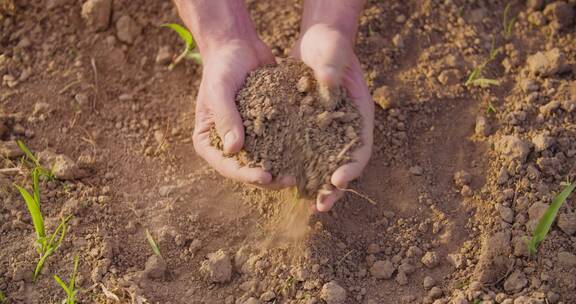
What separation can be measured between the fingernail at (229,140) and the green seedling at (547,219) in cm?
94

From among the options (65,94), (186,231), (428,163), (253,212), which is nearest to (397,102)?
(428,163)

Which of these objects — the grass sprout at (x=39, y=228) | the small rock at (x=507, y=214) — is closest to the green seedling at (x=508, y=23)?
the small rock at (x=507, y=214)

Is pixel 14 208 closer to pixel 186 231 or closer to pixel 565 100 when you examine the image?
pixel 186 231

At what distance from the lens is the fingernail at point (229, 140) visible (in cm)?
198

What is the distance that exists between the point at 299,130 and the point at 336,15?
49 cm

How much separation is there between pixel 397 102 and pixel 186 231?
89 cm

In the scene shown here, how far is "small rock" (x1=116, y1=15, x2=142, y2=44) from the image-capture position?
2676 mm

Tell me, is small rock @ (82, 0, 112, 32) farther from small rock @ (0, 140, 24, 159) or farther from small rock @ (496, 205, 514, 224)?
small rock @ (496, 205, 514, 224)

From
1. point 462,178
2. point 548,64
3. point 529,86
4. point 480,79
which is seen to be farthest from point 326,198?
point 548,64

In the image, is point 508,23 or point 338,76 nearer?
point 338,76

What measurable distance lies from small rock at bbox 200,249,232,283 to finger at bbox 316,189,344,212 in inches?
13.4

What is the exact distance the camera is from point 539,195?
2.20 meters

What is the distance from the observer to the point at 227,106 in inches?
79.8

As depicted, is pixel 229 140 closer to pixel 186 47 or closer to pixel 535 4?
pixel 186 47
